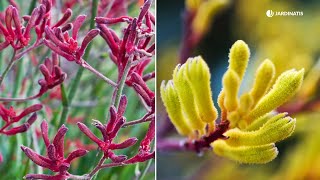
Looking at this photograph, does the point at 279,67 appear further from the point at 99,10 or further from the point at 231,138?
the point at 99,10

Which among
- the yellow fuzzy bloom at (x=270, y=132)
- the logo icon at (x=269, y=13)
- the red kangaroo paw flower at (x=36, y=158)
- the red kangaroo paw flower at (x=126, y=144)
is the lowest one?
the red kangaroo paw flower at (x=36, y=158)

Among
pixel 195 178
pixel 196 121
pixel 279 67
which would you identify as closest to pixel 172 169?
pixel 195 178

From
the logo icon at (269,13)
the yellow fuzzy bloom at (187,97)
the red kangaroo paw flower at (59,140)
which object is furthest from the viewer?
the logo icon at (269,13)

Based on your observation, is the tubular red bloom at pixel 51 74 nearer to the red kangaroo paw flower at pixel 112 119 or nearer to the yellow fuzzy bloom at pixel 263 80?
the red kangaroo paw flower at pixel 112 119

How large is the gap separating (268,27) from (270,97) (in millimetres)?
220

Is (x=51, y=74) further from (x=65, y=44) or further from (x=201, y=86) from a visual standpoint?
(x=201, y=86)

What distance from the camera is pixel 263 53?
1.19 meters

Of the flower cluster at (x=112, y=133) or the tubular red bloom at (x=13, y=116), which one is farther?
the tubular red bloom at (x=13, y=116)

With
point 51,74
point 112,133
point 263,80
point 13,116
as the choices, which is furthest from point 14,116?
point 263,80

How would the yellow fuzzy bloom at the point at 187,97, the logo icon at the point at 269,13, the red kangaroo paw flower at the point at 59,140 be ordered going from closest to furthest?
the red kangaroo paw flower at the point at 59,140, the yellow fuzzy bloom at the point at 187,97, the logo icon at the point at 269,13

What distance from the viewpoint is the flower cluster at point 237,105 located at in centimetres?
102

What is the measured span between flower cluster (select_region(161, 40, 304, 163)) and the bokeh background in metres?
0.10

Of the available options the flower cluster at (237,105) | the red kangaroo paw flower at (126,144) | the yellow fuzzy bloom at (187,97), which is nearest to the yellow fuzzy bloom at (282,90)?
the flower cluster at (237,105)

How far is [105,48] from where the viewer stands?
1312 millimetres
